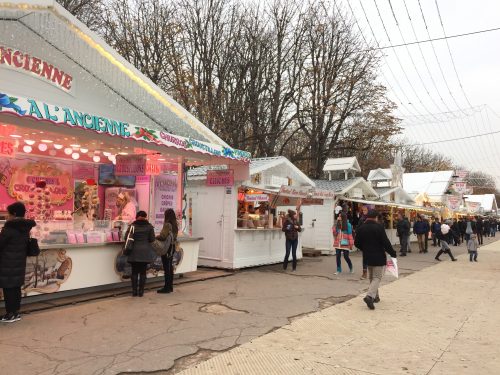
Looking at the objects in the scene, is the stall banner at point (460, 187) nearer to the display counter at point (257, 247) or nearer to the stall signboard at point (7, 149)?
the display counter at point (257, 247)

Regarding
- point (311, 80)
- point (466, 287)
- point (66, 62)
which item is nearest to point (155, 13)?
point (311, 80)

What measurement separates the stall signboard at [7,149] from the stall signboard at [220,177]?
4.68 meters

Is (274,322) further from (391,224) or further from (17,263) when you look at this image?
(391,224)

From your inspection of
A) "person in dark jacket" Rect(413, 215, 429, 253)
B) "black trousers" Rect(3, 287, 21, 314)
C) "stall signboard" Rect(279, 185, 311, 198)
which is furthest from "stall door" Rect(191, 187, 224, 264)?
"person in dark jacket" Rect(413, 215, 429, 253)

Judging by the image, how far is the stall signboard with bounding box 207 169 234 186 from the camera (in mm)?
11206

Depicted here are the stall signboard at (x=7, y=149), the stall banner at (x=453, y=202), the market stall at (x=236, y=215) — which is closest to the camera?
the stall signboard at (x=7, y=149)

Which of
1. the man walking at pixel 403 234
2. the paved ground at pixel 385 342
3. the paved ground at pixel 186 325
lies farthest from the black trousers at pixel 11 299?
the man walking at pixel 403 234

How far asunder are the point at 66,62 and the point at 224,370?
23.0ft

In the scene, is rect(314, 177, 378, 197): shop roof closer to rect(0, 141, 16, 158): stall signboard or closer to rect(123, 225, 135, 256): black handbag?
rect(123, 225, 135, 256): black handbag

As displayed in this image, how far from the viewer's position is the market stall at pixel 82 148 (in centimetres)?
713

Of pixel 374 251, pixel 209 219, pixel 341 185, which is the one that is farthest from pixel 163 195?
pixel 341 185

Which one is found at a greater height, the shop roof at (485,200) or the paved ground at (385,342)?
the shop roof at (485,200)

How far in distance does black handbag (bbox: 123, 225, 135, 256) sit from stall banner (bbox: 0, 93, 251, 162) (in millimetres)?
1658

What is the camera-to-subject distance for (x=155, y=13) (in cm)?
1922
